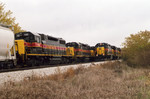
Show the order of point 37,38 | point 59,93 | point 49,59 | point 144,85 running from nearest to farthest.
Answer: point 59,93 < point 144,85 < point 37,38 < point 49,59

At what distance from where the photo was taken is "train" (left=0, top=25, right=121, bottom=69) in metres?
10.5

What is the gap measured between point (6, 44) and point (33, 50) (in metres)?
4.38

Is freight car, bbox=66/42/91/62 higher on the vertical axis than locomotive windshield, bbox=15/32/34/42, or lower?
Result: lower

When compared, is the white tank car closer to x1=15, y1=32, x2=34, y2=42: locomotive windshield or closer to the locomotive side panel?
the locomotive side panel

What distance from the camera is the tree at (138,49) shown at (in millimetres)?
15141

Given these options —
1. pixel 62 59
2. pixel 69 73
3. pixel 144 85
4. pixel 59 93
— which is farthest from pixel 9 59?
pixel 62 59

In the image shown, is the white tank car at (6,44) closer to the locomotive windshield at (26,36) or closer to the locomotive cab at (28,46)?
the locomotive cab at (28,46)

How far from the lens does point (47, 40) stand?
1794 cm

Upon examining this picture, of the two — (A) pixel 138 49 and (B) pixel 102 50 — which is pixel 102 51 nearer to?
(B) pixel 102 50

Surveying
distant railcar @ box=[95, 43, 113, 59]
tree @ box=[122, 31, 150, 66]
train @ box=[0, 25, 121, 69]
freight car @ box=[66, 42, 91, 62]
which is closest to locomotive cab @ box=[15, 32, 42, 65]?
train @ box=[0, 25, 121, 69]

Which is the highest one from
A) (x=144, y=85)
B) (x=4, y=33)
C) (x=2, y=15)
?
(x=2, y=15)

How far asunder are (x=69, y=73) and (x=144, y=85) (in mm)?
3911

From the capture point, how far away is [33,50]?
14.9 metres

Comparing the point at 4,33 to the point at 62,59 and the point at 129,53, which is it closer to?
the point at 62,59
